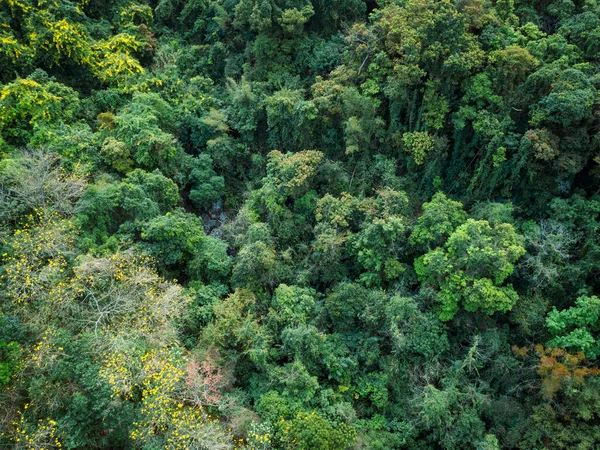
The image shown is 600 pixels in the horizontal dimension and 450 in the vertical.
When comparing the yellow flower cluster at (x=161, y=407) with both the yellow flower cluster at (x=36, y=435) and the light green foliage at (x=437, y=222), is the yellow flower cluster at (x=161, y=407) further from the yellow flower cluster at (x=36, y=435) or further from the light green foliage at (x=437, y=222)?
the light green foliage at (x=437, y=222)

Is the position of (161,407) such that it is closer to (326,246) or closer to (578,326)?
(326,246)

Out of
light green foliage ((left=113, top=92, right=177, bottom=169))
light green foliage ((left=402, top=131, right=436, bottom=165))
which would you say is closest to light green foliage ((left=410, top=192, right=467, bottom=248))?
light green foliage ((left=402, top=131, right=436, bottom=165))

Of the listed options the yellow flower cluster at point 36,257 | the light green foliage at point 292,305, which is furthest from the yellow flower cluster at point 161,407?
the light green foliage at point 292,305

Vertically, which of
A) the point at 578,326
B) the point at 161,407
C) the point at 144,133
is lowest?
the point at 161,407

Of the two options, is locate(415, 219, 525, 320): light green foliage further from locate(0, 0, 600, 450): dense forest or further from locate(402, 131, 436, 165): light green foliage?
locate(402, 131, 436, 165): light green foliage

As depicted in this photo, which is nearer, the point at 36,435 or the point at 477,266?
the point at 36,435

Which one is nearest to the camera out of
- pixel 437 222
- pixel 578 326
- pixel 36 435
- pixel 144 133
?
pixel 36 435

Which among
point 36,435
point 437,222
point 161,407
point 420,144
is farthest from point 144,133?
point 437,222


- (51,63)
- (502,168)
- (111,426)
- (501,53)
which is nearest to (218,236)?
(111,426)
